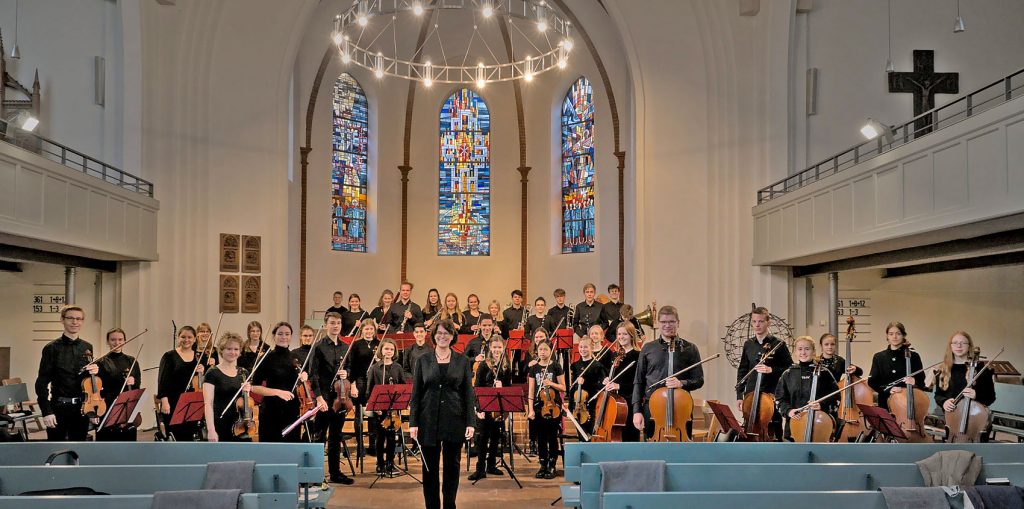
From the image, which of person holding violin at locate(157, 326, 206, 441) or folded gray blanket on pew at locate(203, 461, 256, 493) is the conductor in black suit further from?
person holding violin at locate(157, 326, 206, 441)

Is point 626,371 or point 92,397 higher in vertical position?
point 626,371

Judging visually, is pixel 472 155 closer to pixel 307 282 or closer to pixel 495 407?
pixel 307 282

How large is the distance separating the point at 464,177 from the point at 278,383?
1192cm

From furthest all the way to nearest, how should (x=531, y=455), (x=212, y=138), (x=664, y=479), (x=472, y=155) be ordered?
(x=472, y=155)
(x=212, y=138)
(x=531, y=455)
(x=664, y=479)

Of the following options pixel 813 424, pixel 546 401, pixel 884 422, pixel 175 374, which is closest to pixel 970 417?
pixel 884 422

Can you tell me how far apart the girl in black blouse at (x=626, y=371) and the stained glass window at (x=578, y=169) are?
9.75m

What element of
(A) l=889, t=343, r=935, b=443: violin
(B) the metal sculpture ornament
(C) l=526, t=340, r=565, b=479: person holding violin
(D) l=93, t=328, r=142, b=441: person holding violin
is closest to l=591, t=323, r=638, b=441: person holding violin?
(C) l=526, t=340, r=565, b=479: person holding violin

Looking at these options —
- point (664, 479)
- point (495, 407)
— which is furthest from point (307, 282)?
point (664, 479)

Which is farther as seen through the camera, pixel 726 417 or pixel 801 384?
pixel 801 384

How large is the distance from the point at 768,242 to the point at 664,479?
836 cm

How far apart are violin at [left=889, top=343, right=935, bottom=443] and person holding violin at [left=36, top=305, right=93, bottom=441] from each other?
6717mm

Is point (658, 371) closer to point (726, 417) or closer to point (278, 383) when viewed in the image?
point (726, 417)

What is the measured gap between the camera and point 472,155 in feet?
60.1

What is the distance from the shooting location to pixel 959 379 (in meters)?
6.74
